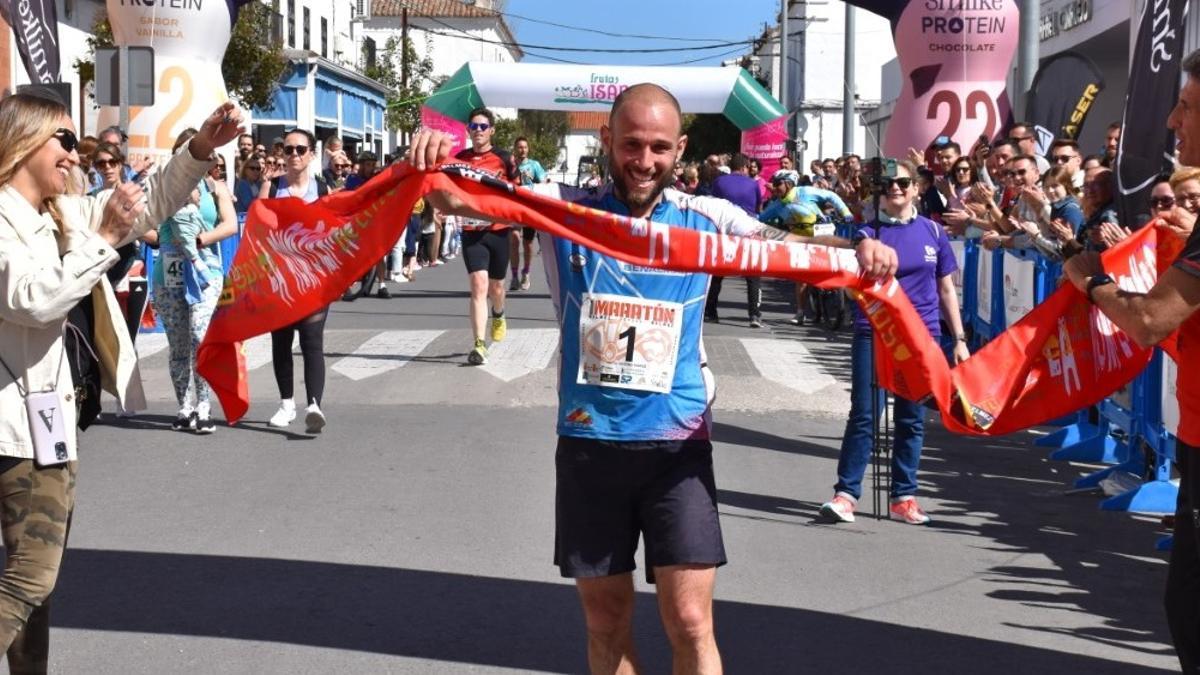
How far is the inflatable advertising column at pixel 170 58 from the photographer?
64.7 feet

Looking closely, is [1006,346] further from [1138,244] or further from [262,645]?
[262,645]

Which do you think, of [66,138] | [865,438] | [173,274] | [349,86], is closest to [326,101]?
[349,86]

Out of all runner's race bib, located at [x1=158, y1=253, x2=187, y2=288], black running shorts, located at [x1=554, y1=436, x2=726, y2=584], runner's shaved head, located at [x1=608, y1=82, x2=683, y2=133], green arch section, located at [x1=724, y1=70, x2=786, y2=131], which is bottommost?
black running shorts, located at [x1=554, y1=436, x2=726, y2=584]

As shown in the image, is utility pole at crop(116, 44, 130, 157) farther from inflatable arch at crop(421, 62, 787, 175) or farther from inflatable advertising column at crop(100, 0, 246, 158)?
inflatable arch at crop(421, 62, 787, 175)

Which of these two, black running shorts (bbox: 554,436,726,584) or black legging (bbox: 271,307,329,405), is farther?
A: black legging (bbox: 271,307,329,405)

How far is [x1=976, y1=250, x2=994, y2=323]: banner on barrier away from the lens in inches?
552

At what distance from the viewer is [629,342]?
4.50 meters

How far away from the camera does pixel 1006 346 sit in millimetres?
5445

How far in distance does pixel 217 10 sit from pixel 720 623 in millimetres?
15508

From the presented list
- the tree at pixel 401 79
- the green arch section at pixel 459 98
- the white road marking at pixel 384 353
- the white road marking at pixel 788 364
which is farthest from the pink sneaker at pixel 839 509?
the tree at pixel 401 79

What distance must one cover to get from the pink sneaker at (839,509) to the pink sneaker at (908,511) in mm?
273

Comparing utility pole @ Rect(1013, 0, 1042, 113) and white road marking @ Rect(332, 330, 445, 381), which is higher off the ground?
utility pole @ Rect(1013, 0, 1042, 113)

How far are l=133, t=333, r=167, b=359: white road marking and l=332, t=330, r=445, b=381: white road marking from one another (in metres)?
1.84

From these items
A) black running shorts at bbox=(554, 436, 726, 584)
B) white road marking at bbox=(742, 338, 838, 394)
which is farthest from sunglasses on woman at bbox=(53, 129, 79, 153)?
white road marking at bbox=(742, 338, 838, 394)
